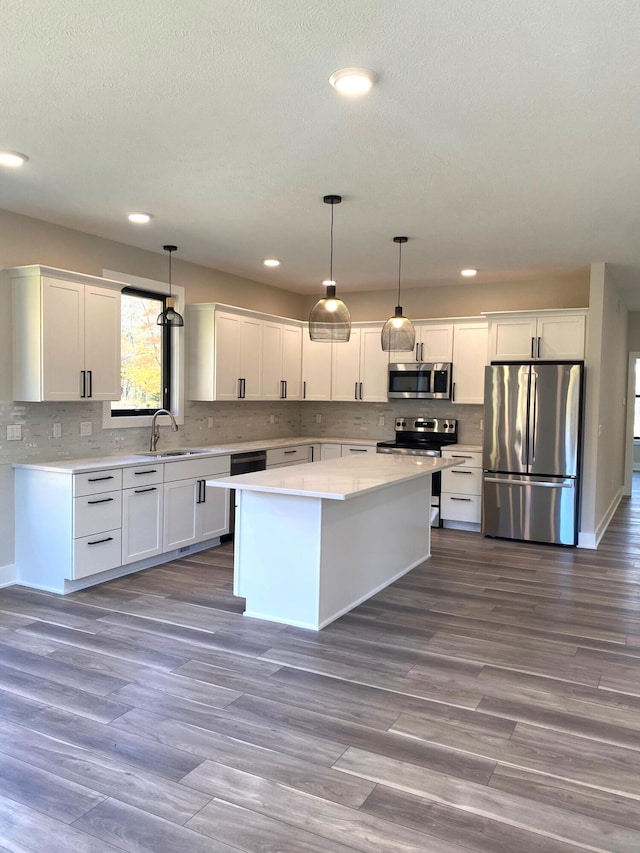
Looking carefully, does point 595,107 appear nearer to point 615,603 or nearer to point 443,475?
point 615,603

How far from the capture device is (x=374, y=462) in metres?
5.04

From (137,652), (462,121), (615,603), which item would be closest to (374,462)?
(615,603)

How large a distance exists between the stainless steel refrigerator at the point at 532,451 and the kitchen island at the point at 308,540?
6.71ft

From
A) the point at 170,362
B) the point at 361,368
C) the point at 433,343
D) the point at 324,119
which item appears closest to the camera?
the point at 324,119

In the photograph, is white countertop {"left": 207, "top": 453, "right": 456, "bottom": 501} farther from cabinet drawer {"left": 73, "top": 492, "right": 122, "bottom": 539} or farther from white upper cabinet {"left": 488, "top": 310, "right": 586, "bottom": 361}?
white upper cabinet {"left": 488, "top": 310, "right": 586, "bottom": 361}

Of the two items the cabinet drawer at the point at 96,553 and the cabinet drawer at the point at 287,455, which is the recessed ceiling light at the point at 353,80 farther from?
the cabinet drawer at the point at 287,455

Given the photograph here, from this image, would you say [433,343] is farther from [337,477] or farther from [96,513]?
[96,513]

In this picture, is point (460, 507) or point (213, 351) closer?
point (213, 351)

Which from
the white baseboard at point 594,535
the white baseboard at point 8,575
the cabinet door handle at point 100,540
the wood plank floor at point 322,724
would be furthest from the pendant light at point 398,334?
the white baseboard at point 8,575

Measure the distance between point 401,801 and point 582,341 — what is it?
496cm

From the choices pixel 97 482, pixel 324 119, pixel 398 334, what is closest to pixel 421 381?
pixel 398 334

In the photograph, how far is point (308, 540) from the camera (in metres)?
3.81

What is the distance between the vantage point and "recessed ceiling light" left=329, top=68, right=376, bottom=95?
8.12 ft

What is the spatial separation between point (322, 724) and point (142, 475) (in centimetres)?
270
